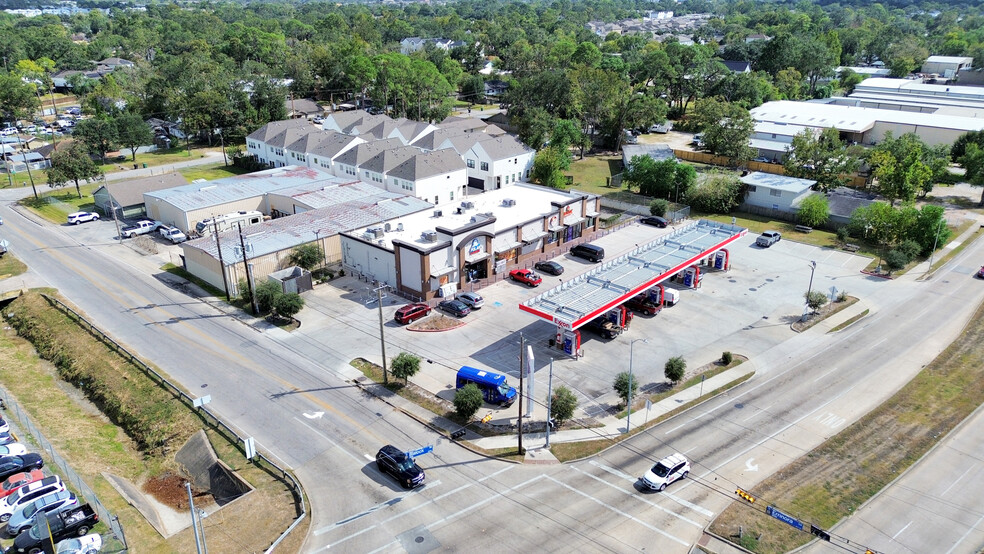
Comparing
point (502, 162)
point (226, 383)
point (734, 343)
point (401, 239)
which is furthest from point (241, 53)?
point (734, 343)

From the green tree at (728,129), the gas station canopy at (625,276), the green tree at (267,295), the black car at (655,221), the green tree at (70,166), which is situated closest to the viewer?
the gas station canopy at (625,276)

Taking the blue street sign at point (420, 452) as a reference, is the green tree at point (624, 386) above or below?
below

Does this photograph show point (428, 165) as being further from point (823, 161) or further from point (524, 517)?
point (524, 517)

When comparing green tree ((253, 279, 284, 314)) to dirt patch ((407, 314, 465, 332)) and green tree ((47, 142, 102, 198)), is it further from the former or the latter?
green tree ((47, 142, 102, 198))

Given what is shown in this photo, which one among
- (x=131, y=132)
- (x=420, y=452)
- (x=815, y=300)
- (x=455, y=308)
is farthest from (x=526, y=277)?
(x=131, y=132)

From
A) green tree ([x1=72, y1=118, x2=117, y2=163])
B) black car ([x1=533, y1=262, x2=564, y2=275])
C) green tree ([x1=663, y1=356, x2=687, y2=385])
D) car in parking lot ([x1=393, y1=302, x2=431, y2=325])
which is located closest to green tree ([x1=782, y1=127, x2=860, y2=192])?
black car ([x1=533, y1=262, x2=564, y2=275])

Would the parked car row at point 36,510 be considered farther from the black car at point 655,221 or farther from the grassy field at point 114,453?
the black car at point 655,221

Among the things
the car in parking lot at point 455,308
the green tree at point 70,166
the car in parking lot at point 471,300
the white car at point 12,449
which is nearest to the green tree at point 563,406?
the car in parking lot at point 455,308
